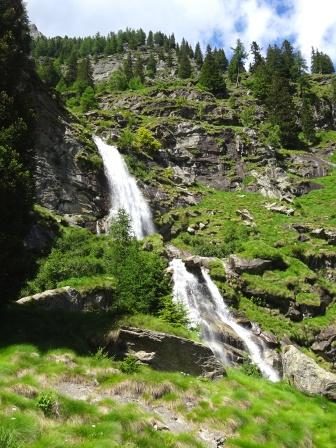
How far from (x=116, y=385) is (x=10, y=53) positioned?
51.1ft

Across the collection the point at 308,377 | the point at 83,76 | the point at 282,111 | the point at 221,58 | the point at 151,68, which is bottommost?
the point at 308,377

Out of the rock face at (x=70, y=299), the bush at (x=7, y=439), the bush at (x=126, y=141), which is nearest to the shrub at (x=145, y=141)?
the bush at (x=126, y=141)

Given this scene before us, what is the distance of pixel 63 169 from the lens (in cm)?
5822

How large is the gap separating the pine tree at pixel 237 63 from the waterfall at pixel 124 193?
2792 inches

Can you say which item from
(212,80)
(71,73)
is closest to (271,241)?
(212,80)

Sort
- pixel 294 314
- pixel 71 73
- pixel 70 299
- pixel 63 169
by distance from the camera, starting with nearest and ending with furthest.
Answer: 1. pixel 70 299
2. pixel 294 314
3. pixel 63 169
4. pixel 71 73

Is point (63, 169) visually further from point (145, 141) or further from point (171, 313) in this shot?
point (171, 313)

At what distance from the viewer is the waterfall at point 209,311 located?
113ft

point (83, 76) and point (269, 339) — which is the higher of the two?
point (83, 76)

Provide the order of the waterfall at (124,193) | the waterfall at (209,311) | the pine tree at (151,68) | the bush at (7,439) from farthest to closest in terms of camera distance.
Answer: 1. the pine tree at (151,68)
2. the waterfall at (124,193)
3. the waterfall at (209,311)
4. the bush at (7,439)

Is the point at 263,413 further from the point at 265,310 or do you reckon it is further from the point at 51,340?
the point at 265,310

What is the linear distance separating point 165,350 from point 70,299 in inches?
478

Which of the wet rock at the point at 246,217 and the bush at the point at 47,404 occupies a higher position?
the wet rock at the point at 246,217

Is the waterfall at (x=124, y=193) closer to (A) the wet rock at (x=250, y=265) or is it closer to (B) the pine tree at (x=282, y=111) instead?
(A) the wet rock at (x=250, y=265)
